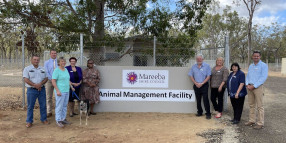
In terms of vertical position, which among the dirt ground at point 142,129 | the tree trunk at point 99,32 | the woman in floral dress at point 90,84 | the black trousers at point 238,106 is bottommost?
the dirt ground at point 142,129

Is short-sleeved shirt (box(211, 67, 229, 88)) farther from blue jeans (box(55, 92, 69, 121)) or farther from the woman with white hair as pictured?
blue jeans (box(55, 92, 69, 121))

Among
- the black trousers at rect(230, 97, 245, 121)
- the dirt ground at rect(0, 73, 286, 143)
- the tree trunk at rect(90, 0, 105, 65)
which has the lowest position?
the dirt ground at rect(0, 73, 286, 143)

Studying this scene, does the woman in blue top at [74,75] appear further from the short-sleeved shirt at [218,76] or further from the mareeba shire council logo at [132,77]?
the short-sleeved shirt at [218,76]

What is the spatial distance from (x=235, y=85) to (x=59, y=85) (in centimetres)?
419

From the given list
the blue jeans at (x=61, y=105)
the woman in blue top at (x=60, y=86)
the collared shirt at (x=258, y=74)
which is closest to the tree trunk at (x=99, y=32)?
the woman in blue top at (x=60, y=86)

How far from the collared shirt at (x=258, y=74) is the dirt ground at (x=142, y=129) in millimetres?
1106

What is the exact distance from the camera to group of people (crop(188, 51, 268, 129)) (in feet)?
17.1

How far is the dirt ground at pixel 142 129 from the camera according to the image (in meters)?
4.67

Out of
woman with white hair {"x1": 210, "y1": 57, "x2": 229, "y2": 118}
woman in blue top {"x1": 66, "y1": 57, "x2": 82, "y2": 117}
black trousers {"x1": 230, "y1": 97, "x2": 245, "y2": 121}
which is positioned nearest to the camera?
black trousers {"x1": 230, "y1": 97, "x2": 245, "y2": 121}

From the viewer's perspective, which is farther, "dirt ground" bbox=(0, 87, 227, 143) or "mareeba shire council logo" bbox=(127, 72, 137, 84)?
"mareeba shire council logo" bbox=(127, 72, 137, 84)

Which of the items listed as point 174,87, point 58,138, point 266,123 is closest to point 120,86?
point 174,87

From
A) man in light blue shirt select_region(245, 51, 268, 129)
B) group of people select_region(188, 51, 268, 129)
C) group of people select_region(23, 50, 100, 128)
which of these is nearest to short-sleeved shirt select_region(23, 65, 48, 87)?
group of people select_region(23, 50, 100, 128)

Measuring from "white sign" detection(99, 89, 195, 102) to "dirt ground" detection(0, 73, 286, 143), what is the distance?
47 cm

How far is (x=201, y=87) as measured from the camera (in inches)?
248
